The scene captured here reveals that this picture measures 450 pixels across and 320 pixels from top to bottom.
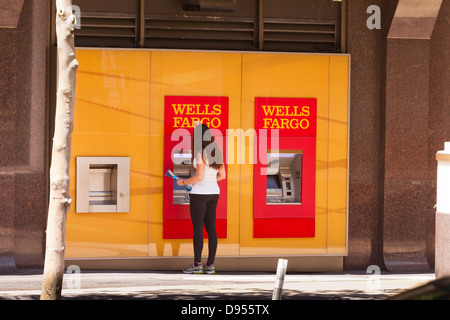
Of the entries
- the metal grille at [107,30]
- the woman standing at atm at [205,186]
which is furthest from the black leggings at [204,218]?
the metal grille at [107,30]

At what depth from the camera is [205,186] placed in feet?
29.8

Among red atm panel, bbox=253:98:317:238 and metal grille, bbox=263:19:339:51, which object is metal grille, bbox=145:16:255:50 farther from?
red atm panel, bbox=253:98:317:238

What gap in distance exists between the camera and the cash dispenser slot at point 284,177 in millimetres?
9844

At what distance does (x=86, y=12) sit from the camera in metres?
9.55

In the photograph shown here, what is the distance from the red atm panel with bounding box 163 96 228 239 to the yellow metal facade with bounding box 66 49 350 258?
76mm

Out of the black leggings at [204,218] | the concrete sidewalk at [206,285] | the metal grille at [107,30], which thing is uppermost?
the metal grille at [107,30]

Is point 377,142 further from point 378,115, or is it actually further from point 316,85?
point 316,85

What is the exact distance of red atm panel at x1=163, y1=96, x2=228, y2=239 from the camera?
9555 millimetres

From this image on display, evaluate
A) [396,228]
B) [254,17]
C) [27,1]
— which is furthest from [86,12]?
[396,228]

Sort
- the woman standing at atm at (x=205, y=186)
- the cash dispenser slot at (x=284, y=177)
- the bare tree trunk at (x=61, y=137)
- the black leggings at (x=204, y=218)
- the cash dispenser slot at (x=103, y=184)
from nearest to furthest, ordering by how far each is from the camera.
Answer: the bare tree trunk at (x=61, y=137), the woman standing at atm at (x=205, y=186), the black leggings at (x=204, y=218), the cash dispenser slot at (x=103, y=184), the cash dispenser slot at (x=284, y=177)

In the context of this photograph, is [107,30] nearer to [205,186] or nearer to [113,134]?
[113,134]

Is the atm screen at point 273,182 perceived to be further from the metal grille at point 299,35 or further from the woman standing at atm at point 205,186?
the metal grille at point 299,35
